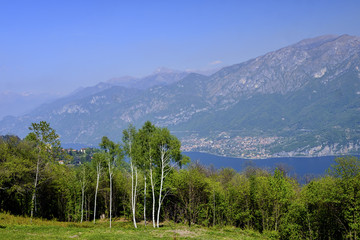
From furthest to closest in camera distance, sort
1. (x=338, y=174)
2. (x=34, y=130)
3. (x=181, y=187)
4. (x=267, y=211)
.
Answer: (x=181, y=187) < (x=267, y=211) < (x=34, y=130) < (x=338, y=174)

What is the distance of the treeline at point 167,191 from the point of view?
34.3m

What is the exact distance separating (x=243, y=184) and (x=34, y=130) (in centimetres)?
3564

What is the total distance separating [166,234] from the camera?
3055cm

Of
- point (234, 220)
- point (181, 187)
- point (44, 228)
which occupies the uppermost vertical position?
point (181, 187)

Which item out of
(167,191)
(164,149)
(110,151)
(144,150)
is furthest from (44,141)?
(167,191)

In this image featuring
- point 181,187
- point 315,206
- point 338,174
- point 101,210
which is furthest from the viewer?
point 101,210

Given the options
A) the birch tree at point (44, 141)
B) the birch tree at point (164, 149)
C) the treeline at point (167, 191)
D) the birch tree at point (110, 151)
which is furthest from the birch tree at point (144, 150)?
the birch tree at point (44, 141)

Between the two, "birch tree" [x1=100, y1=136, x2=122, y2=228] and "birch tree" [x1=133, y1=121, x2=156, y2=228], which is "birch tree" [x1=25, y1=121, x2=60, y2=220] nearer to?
"birch tree" [x1=100, y1=136, x2=122, y2=228]

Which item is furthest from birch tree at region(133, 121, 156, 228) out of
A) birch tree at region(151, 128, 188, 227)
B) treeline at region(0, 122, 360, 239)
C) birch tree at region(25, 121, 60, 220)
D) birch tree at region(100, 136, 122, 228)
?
birch tree at region(25, 121, 60, 220)

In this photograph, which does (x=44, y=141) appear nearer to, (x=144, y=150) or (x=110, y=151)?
(x=110, y=151)

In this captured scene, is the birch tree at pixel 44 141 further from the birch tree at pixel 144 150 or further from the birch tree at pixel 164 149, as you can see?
the birch tree at pixel 164 149

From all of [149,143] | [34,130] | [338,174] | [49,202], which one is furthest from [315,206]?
[49,202]

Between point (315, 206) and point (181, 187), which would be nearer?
point (315, 206)

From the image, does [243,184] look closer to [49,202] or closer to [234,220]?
[234,220]
